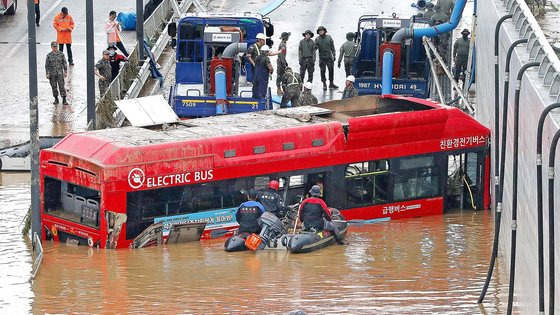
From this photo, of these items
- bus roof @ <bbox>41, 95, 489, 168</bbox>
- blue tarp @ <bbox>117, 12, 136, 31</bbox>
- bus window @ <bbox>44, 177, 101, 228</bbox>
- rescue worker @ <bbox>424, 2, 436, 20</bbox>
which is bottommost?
bus window @ <bbox>44, 177, 101, 228</bbox>

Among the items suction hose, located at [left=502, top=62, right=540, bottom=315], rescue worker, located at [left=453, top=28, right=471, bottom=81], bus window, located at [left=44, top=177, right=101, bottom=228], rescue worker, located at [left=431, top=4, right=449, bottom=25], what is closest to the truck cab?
rescue worker, located at [left=453, top=28, right=471, bottom=81]

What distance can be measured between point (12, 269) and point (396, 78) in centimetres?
1464

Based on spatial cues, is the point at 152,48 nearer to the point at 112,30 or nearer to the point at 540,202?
the point at 112,30

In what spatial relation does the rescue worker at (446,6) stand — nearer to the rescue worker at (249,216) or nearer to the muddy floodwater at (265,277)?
the muddy floodwater at (265,277)

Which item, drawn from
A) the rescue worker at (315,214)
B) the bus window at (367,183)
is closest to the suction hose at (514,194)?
the rescue worker at (315,214)

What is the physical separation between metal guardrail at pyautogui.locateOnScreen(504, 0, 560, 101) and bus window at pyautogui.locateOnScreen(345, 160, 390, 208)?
3.69m

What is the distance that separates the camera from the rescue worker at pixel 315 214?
915 inches

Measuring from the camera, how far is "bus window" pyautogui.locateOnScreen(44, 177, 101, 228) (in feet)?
76.2

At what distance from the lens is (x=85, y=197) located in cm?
2347

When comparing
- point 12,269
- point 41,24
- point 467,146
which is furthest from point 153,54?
point 12,269

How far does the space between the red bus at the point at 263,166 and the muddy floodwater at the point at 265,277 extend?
0.58 meters

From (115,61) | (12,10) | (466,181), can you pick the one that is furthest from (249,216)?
(12,10)

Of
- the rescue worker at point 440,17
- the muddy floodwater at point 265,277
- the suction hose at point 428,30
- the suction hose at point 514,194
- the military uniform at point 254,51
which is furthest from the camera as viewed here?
the rescue worker at point 440,17

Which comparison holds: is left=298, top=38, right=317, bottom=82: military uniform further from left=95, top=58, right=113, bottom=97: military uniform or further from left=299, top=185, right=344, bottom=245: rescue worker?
left=299, top=185, right=344, bottom=245: rescue worker
